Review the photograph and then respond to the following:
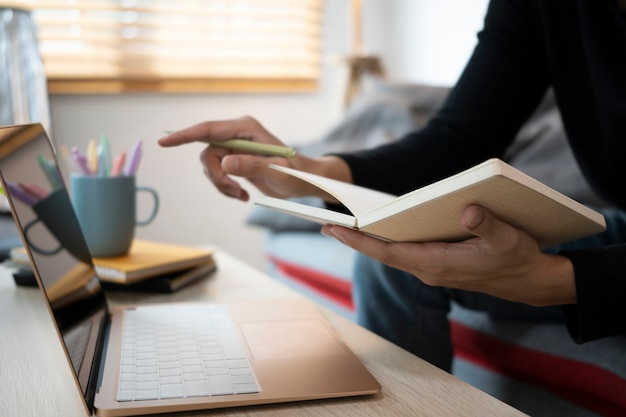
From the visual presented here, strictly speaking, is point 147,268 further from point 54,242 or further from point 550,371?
point 550,371

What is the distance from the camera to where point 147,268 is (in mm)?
913

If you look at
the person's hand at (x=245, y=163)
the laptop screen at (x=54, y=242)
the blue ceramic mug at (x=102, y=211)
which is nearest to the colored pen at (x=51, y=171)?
the laptop screen at (x=54, y=242)

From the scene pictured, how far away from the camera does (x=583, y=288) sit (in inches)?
24.9

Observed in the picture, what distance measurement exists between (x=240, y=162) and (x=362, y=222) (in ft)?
0.90

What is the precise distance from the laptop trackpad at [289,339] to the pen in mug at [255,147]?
188 millimetres

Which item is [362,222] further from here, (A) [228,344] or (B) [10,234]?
(B) [10,234]

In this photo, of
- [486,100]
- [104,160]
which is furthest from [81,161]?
[486,100]

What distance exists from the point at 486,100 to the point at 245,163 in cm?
43

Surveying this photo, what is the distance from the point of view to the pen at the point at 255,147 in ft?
2.60

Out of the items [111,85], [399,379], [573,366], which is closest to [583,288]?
[399,379]

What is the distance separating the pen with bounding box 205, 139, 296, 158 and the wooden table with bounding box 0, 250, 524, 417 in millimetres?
186

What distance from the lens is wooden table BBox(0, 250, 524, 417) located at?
0.51 meters

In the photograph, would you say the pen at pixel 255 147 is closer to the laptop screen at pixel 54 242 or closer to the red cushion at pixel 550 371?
the laptop screen at pixel 54 242

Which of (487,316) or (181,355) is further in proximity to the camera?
(487,316)
